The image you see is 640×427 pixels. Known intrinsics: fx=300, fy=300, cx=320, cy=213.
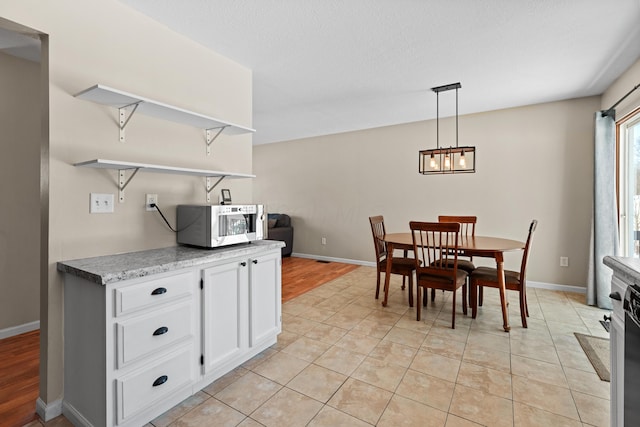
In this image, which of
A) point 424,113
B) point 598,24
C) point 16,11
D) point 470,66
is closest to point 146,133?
Result: point 16,11

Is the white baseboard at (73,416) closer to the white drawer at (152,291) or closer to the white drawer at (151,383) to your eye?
the white drawer at (151,383)

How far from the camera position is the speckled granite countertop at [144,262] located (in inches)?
54.9

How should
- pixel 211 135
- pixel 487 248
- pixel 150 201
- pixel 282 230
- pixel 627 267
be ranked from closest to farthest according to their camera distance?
pixel 627 267
pixel 150 201
pixel 211 135
pixel 487 248
pixel 282 230

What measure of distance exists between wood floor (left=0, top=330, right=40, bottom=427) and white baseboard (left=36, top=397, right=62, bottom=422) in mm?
44

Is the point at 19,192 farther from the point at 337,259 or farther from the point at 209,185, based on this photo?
the point at 337,259

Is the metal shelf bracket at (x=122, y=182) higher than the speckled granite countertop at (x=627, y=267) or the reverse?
higher

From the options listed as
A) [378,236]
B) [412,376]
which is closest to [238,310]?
[412,376]

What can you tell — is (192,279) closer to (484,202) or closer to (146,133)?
(146,133)

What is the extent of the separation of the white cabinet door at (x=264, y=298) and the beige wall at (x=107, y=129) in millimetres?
678

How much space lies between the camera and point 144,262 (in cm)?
160

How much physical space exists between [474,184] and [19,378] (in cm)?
499

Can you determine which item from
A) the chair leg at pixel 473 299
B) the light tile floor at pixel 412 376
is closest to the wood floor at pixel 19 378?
the light tile floor at pixel 412 376

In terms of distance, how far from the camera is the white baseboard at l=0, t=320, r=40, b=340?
2479 mm

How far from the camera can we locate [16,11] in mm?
1477
